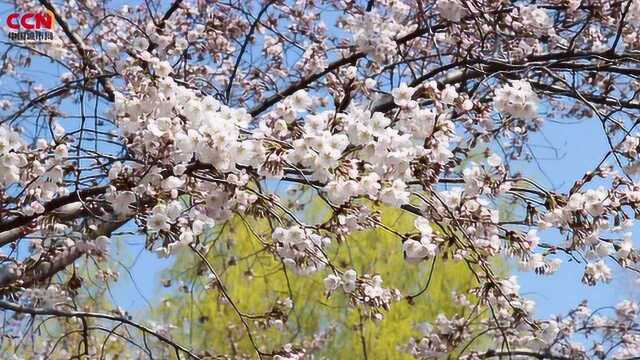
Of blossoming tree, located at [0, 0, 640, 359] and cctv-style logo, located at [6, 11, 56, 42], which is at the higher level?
cctv-style logo, located at [6, 11, 56, 42]

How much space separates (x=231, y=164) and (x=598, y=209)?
3.76ft

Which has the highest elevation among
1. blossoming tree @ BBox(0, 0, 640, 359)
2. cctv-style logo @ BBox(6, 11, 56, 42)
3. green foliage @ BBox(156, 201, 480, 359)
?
green foliage @ BBox(156, 201, 480, 359)

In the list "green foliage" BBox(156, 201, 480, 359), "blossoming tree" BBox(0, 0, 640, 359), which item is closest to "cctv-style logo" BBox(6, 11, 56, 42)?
"blossoming tree" BBox(0, 0, 640, 359)

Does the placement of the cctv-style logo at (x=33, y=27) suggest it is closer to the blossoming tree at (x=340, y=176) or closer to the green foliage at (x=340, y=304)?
the blossoming tree at (x=340, y=176)

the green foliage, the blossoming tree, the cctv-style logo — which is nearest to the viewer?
the blossoming tree

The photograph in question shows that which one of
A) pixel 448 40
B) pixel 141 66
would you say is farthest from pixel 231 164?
pixel 448 40

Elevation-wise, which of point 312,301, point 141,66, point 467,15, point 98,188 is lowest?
point 98,188

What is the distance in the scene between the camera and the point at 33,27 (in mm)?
5160

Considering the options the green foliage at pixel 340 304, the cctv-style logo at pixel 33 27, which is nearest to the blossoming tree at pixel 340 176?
the cctv-style logo at pixel 33 27

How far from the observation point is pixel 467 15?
4043 mm

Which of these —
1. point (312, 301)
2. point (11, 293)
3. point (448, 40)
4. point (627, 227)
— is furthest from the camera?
point (312, 301)

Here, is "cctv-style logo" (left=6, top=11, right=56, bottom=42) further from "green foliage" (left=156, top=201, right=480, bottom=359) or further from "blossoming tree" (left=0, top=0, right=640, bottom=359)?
"green foliage" (left=156, top=201, right=480, bottom=359)

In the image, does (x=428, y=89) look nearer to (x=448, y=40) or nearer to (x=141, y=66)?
(x=141, y=66)

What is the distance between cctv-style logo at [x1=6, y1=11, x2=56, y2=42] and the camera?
201 inches
